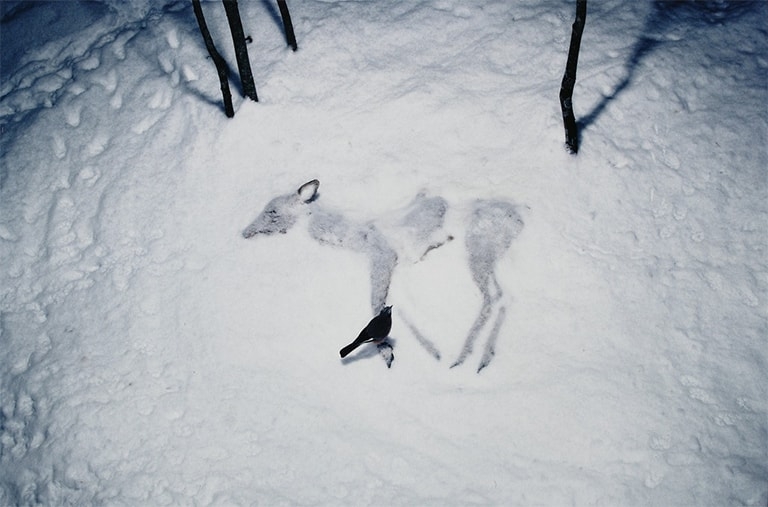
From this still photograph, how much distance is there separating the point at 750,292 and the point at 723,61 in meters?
1.96

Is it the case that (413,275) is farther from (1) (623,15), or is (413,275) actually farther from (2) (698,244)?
(1) (623,15)

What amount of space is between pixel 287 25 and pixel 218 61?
0.79 m

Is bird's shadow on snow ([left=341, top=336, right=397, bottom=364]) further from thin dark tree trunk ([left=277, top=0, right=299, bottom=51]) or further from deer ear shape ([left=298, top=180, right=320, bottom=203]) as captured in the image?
thin dark tree trunk ([left=277, top=0, right=299, bottom=51])

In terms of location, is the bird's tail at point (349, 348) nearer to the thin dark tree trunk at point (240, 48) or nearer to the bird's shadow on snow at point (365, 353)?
the bird's shadow on snow at point (365, 353)

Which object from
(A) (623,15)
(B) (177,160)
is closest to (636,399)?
(A) (623,15)

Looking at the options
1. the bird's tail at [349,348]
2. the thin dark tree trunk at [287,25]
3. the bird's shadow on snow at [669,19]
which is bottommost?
the bird's tail at [349,348]

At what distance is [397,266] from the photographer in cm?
306

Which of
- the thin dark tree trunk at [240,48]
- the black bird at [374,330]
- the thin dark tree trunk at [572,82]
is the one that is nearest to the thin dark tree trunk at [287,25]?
the thin dark tree trunk at [240,48]

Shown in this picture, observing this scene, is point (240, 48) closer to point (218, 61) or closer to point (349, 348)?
point (218, 61)

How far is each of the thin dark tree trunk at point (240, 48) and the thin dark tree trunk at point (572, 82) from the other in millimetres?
2244

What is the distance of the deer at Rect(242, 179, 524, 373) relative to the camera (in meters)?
2.89

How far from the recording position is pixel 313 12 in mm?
4156

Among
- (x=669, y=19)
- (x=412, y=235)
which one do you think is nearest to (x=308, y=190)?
(x=412, y=235)

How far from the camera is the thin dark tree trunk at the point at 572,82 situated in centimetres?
268
